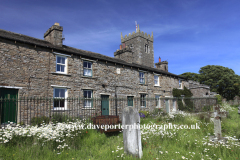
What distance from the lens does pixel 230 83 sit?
36500 millimetres

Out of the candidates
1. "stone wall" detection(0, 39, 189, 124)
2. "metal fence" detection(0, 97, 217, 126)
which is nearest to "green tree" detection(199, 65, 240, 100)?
"metal fence" detection(0, 97, 217, 126)

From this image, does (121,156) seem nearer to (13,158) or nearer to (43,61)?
(13,158)

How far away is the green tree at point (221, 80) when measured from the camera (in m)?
36.2

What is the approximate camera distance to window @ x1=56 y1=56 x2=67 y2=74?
1262cm

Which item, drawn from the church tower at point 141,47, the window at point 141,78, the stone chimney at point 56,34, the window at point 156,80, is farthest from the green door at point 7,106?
the church tower at point 141,47

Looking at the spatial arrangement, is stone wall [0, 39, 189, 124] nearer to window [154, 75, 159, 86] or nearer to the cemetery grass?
window [154, 75, 159, 86]

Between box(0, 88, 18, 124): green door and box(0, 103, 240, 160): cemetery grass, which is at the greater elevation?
A: box(0, 88, 18, 124): green door

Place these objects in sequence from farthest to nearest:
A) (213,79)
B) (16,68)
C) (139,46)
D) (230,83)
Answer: (213,79)
(230,83)
(139,46)
(16,68)

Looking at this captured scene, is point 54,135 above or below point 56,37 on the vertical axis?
below

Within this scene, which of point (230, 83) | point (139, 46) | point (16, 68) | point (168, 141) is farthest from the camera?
point (230, 83)

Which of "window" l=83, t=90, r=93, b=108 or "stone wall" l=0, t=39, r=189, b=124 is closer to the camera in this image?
"stone wall" l=0, t=39, r=189, b=124

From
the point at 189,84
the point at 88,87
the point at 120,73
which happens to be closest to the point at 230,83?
the point at 189,84

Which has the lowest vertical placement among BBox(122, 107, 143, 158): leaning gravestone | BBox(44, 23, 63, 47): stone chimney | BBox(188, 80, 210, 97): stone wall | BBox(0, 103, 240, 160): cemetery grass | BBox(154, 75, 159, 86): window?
BBox(0, 103, 240, 160): cemetery grass

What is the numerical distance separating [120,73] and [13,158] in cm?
1270
